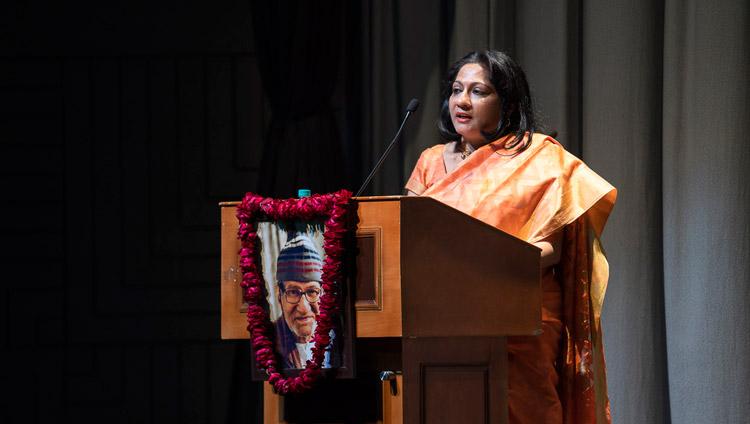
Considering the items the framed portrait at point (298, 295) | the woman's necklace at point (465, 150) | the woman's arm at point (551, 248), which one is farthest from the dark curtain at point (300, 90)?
the framed portrait at point (298, 295)

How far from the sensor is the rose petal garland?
1.51 m

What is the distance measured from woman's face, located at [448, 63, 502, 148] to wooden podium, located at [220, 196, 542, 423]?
23.5 inches

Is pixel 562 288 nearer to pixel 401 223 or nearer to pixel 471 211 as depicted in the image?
pixel 471 211

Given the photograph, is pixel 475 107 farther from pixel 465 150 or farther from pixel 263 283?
pixel 263 283

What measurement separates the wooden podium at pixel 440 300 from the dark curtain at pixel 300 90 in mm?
1667

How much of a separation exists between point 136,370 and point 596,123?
7.10 ft

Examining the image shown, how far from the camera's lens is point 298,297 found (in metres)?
1.56

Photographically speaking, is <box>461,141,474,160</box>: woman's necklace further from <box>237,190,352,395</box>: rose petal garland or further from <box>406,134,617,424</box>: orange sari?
<box>237,190,352,395</box>: rose petal garland

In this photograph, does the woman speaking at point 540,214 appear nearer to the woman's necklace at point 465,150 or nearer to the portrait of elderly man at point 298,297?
the woman's necklace at point 465,150

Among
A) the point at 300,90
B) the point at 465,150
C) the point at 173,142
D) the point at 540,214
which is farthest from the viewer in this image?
the point at 173,142

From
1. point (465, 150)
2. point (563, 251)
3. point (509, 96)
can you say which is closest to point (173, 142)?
point (465, 150)

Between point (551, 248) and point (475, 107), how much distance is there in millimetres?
449

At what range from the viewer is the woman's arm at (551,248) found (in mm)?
1893

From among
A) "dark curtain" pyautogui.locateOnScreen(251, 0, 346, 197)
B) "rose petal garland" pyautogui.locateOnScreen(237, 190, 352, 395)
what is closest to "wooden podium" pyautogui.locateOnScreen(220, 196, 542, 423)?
"rose petal garland" pyautogui.locateOnScreen(237, 190, 352, 395)
